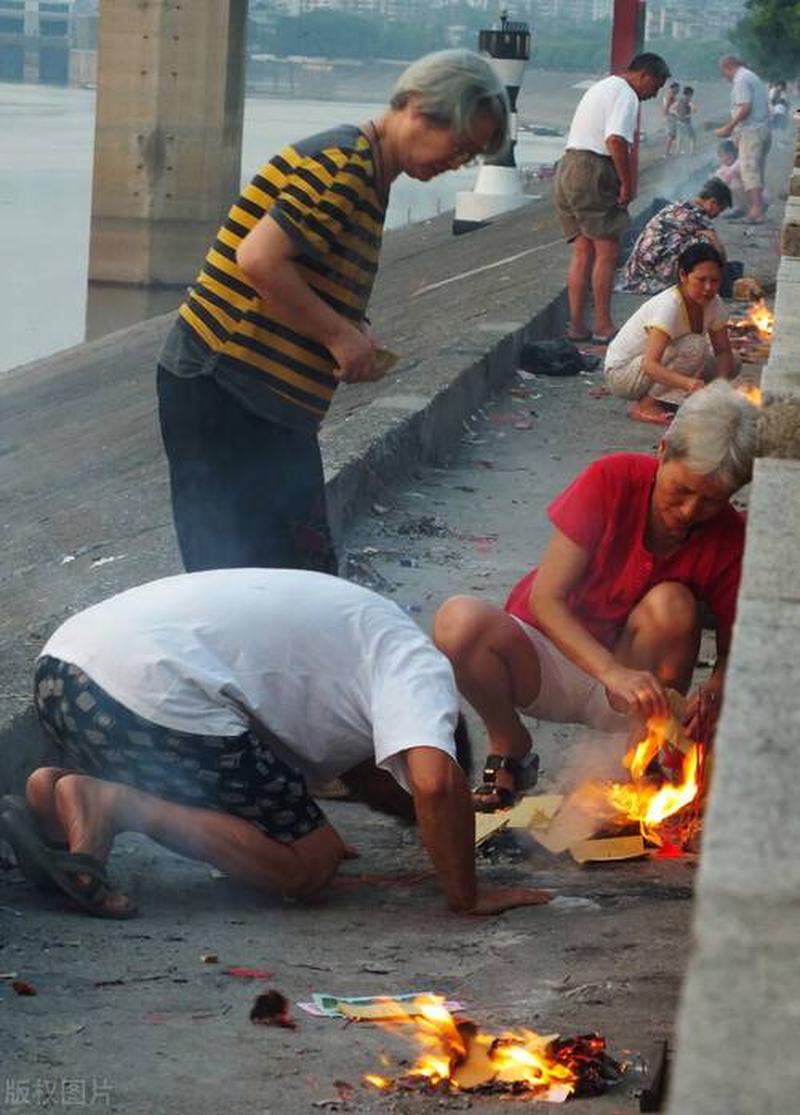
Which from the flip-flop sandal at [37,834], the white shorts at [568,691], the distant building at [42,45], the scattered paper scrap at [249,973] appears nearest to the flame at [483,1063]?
the scattered paper scrap at [249,973]

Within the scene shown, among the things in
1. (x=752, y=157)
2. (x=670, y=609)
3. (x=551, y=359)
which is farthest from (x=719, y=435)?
Result: (x=752, y=157)

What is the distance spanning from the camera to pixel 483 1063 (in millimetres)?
3621

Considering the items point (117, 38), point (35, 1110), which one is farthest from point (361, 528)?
point (117, 38)

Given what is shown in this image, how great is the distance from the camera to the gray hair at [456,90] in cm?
486

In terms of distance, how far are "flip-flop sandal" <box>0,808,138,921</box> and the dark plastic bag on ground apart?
7767 millimetres

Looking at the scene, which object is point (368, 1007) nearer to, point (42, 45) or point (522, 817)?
point (522, 817)

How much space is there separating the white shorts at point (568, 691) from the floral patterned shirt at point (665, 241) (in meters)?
6.82

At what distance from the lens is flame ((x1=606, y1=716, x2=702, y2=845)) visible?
5.05 meters

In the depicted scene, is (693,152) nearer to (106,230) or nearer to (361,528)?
(106,230)

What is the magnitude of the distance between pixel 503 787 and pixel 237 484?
949mm

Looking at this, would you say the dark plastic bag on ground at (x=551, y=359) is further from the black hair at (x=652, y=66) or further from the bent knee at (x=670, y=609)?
the bent knee at (x=670, y=609)

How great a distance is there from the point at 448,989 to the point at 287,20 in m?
55.7

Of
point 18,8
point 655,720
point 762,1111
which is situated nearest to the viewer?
point 762,1111

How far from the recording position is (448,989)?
4.08 meters
